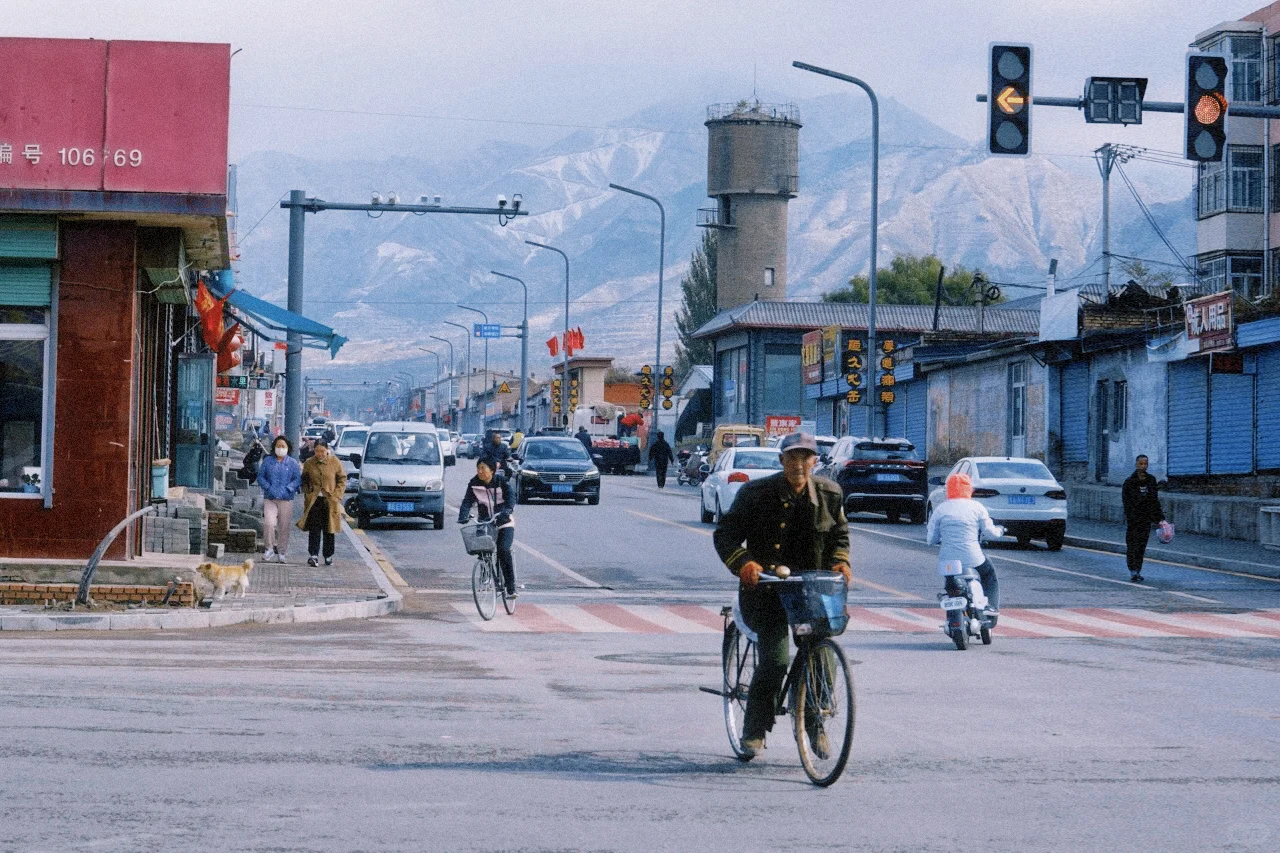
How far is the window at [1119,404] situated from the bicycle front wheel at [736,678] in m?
33.7

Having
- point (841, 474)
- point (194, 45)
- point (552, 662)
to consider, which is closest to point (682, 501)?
point (841, 474)

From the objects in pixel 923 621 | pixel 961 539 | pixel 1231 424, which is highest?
pixel 1231 424

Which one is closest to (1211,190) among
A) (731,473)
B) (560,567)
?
(731,473)

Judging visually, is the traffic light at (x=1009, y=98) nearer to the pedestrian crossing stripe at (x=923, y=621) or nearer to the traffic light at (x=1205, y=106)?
the traffic light at (x=1205, y=106)

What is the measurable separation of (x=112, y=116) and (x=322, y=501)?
714 centimetres

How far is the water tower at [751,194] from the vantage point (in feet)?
315

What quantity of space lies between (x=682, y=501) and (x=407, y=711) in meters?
34.8

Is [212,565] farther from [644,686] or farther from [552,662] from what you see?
[644,686]

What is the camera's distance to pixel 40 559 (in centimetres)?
1772

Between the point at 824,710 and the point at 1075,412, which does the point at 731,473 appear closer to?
the point at 1075,412

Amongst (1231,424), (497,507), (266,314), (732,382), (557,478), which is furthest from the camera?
(732,382)

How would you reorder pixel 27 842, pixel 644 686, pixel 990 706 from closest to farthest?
pixel 27 842 < pixel 990 706 < pixel 644 686

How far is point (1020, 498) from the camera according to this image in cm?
2981

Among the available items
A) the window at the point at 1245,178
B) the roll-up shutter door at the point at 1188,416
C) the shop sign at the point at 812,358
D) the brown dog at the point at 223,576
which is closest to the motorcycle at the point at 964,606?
the brown dog at the point at 223,576
